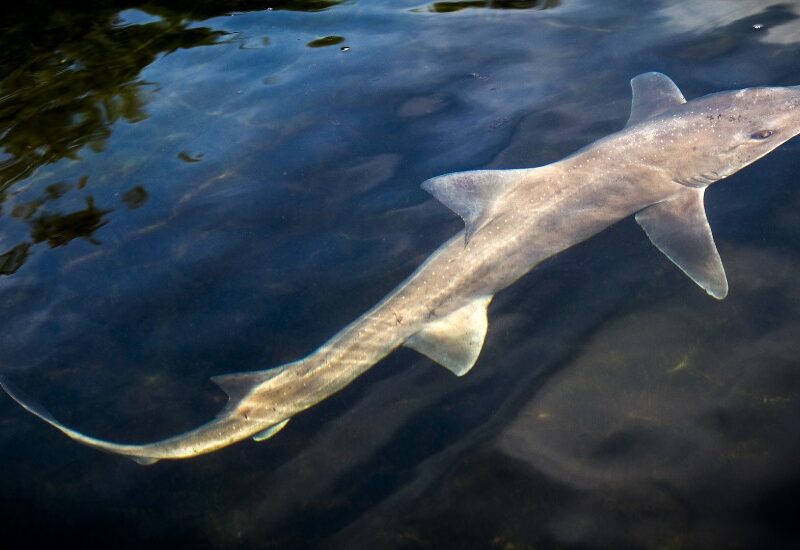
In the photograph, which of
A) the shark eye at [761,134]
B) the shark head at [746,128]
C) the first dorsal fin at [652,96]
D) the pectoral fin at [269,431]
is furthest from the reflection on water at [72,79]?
the shark eye at [761,134]

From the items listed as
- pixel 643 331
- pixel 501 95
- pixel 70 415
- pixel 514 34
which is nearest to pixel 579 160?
pixel 643 331

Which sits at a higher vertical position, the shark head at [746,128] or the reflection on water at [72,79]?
the reflection on water at [72,79]

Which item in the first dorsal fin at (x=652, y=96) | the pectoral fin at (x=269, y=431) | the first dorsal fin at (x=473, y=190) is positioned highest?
the first dorsal fin at (x=652, y=96)

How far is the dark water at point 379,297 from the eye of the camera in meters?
3.38

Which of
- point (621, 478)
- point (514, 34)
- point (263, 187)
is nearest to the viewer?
point (621, 478)

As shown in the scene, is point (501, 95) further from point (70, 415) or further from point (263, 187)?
point (70, 415)

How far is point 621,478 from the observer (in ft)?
10.8

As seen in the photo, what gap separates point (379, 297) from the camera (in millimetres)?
4520

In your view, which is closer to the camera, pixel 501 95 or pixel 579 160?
pixel 579 160

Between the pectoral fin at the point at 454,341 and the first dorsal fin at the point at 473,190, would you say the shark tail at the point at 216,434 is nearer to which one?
the pectoral fin at the point at 454,341

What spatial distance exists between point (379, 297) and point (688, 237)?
2314mm

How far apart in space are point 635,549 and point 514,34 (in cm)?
600

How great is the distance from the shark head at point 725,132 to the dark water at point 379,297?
0.31 metres

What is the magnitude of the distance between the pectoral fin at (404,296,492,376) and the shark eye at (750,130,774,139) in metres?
2.64
